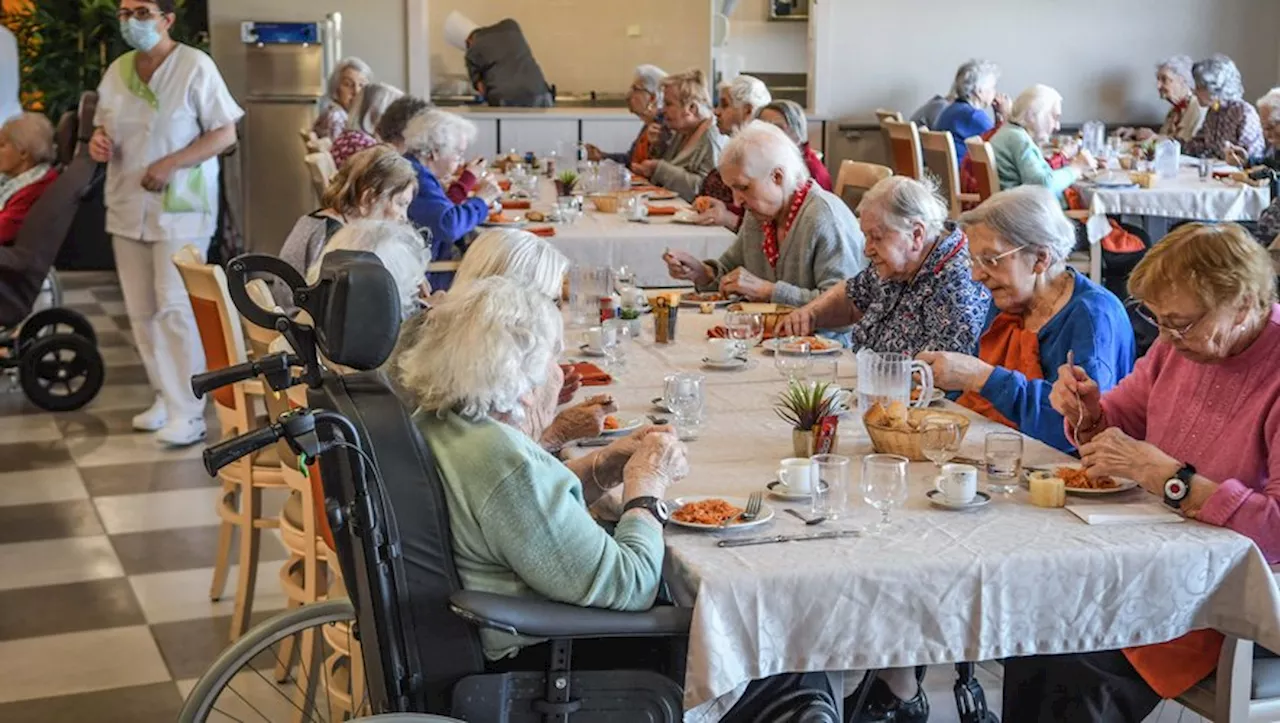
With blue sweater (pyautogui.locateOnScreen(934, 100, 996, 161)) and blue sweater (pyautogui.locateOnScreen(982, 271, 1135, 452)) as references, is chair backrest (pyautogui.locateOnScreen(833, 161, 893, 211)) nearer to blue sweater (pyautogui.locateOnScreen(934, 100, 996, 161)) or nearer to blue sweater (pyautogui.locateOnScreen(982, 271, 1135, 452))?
blue sweater (pyautogui.locateOnScreen(982, 271, 1135, 452))

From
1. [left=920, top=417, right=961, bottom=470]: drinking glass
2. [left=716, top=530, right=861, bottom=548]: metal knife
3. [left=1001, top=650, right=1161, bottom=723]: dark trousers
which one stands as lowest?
[left=1001, top=650, right=1161, bottom=723]: dark trousers

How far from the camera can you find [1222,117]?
952 cm

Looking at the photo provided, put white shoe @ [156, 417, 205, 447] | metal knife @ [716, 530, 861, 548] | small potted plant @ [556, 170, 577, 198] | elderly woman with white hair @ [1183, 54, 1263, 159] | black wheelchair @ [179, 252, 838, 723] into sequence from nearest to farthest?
black wheelchair @ [179, 252, 838, 723] < metal knife @ [716, 530, 861, 548] < white shoe @ [156, 417, 205, 447] < small potted plant @ [556, 170, 577, 198] < elderly woman with white hair @ [1183, 54, 1263, 159]

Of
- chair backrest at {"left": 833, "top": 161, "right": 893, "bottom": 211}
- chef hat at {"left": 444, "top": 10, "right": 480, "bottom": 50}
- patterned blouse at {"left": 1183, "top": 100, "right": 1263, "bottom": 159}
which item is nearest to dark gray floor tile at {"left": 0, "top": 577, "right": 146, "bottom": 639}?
chair backrest at {"left": 833, "top": 161, "right": 893, "bottom": 211}

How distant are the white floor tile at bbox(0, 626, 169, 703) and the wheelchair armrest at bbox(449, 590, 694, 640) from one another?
1915mm

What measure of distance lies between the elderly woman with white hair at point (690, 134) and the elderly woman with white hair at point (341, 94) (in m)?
1.48

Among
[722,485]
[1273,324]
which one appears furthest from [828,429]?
[1273,324]

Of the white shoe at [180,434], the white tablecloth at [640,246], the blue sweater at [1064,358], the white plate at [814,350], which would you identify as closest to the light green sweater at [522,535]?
the blue sweater at [1064,358]

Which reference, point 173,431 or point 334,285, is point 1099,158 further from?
point 334,285

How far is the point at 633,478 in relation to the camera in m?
2.40

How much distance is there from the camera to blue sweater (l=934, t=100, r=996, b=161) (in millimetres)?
9695

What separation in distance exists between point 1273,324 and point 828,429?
0.73m

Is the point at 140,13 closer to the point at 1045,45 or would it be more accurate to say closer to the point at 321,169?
the point at 321,169

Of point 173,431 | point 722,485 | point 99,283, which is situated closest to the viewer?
point 722,485
